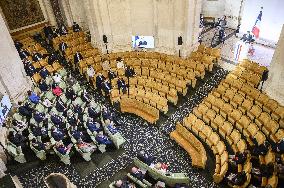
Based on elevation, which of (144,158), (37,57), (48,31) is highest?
(48,31)

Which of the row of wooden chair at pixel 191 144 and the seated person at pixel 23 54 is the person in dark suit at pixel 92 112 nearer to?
the row of wooden chair at pixel 191 144

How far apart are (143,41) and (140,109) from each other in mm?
4874

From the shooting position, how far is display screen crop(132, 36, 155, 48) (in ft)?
55.8

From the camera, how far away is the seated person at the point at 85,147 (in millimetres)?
11867

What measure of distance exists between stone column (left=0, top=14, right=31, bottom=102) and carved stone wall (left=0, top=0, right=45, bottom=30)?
590 centimetres

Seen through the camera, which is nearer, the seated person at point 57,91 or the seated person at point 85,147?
the seated person at point 85,147

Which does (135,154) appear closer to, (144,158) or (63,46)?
(144,158)

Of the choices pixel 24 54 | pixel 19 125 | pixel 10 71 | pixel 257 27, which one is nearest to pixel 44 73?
pixel 10 71

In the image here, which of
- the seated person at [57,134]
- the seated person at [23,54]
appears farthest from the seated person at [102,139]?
the seated person at [23,54]

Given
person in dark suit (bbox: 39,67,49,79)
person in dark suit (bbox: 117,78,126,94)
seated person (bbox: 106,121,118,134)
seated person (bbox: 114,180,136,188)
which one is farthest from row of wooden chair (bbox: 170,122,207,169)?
person in dark suit (bbox: 39,67,49,79)

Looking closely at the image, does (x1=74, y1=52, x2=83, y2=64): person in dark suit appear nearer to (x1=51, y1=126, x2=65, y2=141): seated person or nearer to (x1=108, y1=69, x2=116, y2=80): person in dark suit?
(x1=108, y1=69, x2=116, y2=80): person in dark suit

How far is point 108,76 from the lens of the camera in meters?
15.8

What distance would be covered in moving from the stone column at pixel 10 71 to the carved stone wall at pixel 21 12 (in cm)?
590

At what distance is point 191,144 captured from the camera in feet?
39.8
